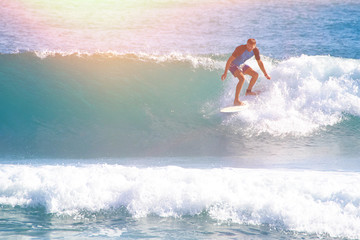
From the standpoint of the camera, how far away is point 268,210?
4.61 m

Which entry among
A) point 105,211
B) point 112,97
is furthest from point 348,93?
point 105,211

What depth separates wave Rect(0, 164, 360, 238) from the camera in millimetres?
4480

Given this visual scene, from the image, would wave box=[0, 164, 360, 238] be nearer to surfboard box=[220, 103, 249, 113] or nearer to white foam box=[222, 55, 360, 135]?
white foam box=[222, 55, 360, 135]

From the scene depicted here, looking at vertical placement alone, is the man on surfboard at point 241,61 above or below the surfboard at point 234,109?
above

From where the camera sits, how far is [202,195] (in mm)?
4941

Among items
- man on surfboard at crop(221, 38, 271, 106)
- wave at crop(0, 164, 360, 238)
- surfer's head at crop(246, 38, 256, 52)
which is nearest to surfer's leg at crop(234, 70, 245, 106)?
man on surfboard at crop(221, 38, 271, 106)

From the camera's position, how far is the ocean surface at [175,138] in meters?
4.56

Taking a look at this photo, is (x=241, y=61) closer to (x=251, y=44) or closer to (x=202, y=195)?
(x=251, y=44)

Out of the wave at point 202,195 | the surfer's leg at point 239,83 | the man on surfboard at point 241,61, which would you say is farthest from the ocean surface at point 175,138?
the man on surfboard at point 241,61

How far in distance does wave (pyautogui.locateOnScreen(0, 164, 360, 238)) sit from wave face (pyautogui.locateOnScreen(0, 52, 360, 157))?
6.69 feet

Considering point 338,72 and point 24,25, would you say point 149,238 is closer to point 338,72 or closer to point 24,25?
point 338,72

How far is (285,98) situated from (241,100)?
1.05m

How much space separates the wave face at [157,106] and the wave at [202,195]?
2.04 m

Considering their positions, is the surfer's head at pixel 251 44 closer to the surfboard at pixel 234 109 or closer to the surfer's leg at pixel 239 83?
the surfer's leg at pixel 239 83
